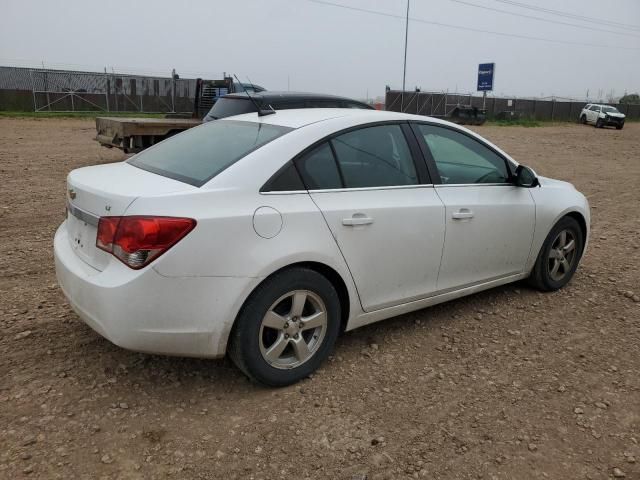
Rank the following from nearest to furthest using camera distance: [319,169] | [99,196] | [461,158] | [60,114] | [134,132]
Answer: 1. [99,196]
2. [319,169]
3. [461,158]
4. [134,132]
5. [60,114]

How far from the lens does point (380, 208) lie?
11.2 feet

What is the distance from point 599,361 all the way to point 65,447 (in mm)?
3153

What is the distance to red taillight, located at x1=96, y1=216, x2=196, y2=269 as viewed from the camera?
105 inches

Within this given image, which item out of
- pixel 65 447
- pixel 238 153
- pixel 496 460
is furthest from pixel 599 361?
pixel 65 447

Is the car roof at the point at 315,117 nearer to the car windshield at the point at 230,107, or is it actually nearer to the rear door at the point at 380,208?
the rear door at the point at 380,208

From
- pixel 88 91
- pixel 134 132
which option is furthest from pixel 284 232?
pixel 88 91

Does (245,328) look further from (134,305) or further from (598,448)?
(598,448)

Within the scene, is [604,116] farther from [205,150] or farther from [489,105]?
[205,150]

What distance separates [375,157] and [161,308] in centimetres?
164

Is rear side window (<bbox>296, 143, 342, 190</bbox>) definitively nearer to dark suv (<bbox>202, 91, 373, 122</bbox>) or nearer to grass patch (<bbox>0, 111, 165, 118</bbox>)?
dark suv (<bbox>202, 91, 373, 122</bbox>)

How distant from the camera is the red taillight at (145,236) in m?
2.68

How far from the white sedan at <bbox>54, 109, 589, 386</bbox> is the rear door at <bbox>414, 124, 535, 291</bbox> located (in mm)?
12

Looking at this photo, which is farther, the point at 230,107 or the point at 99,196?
the point at 230,107

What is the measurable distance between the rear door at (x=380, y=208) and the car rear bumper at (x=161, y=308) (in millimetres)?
726
